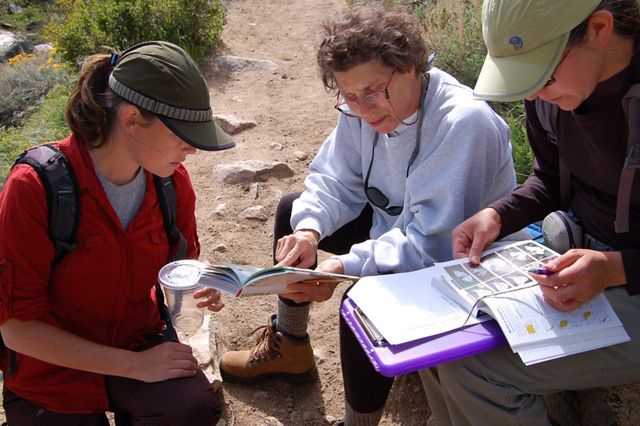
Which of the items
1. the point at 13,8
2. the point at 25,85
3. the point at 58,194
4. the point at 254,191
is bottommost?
the point at 13,8

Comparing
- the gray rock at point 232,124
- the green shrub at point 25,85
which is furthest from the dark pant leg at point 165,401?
the green shrub at point 25,85

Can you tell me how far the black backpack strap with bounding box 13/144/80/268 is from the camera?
2020 millimetres

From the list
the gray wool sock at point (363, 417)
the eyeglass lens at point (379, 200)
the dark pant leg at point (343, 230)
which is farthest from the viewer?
the dark pant leg at point (343, 230)

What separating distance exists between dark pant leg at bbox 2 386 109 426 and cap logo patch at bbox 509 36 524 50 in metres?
1.78

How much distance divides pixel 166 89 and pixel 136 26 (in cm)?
571

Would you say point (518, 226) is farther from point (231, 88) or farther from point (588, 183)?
point (231, 88)

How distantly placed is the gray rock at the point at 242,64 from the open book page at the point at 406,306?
541cm

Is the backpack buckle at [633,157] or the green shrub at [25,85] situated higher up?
the backpack buckle at [633,157]

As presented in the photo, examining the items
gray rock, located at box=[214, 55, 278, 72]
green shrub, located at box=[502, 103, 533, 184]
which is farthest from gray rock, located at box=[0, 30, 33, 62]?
green shrub, located at box=[502, 103, 533, 184]

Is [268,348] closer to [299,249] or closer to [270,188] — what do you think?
[299,249]

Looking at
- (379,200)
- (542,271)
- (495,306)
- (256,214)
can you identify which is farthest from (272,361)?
(256,214)

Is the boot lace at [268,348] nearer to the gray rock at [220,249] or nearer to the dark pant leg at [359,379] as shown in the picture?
the dark pant leg at [359,379]

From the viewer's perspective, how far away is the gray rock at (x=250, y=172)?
494cm

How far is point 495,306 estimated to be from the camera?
1.90 m
